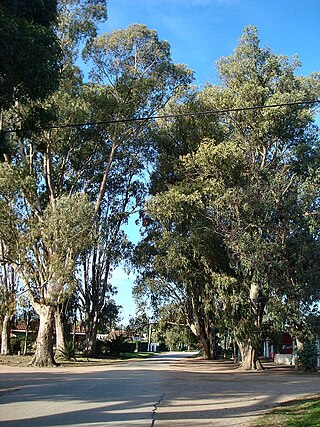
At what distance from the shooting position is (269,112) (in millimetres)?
26859

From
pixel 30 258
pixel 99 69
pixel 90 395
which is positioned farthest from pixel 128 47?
pixel 90 395

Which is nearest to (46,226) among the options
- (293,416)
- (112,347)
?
(293,416)

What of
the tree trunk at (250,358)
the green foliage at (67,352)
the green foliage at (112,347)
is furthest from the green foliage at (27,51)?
the green foliage at (112,347)

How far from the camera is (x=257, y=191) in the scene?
27094 millimetres

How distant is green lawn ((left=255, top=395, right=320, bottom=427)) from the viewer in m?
8.77

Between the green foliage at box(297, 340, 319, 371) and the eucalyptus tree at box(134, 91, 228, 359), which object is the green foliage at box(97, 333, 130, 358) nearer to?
the eucalyptus tree at box(134, 91, 228, 359)

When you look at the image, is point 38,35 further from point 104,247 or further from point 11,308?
point 104,247

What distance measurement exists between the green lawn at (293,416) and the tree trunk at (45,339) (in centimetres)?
1949

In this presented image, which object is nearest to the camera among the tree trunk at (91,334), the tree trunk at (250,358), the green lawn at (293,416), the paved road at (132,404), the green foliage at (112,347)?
the green lawn at (293,416)

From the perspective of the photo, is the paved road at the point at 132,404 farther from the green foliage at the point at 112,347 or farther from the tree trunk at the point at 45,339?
the green foliage at the point at 112,347

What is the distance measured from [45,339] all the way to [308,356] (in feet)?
50.9

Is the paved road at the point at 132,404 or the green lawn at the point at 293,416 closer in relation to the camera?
the green lawn at the point at 293,416

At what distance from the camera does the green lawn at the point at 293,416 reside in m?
8.77

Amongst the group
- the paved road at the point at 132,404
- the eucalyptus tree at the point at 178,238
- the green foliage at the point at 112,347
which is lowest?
the green foliage at the point at 112,347
